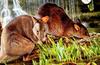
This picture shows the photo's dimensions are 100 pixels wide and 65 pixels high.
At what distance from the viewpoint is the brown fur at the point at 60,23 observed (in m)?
3.52

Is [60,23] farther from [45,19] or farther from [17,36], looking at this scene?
[17,36]

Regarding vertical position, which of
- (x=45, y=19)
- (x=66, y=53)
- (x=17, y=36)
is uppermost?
(x=45, y=19)

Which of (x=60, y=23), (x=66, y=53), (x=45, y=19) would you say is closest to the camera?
(x=66, y=53)

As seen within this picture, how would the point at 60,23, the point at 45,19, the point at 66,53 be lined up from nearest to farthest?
the point at 66,53
the point at 45,19
the point at 60,23

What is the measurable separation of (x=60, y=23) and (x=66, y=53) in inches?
22.4

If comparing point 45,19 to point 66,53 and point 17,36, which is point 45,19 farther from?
point 66,53

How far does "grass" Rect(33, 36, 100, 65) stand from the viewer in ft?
10.1

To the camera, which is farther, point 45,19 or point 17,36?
point 45,19

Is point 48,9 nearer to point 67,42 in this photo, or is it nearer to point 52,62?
point 67,42

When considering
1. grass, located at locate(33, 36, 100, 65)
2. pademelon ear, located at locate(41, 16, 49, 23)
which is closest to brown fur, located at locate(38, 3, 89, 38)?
pademelon ear, located at locate(41, 16, 49, 23)

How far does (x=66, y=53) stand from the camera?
311cm

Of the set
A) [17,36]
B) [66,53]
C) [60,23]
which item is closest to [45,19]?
[60,23]

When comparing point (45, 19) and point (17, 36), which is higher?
point (45, 19)

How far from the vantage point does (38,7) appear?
352cm
